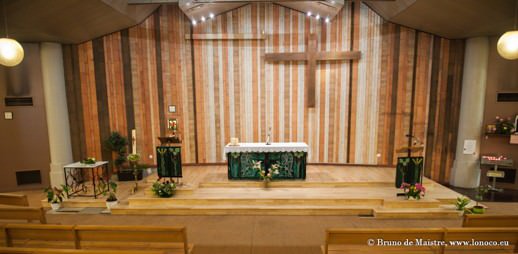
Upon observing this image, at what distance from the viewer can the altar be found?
18.6ft

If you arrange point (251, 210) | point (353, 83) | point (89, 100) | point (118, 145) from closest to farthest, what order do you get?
point (251, 210), point (118, 145), point (89, 100), point (353, 83)

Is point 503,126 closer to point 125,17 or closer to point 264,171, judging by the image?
point 264,171

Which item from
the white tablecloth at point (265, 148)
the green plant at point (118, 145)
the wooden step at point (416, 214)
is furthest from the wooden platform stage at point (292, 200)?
the green plant at point (118, 145)

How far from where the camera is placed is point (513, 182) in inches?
232

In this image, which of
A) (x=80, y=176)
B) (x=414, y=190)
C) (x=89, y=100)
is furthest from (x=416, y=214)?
(x=89, y=100)

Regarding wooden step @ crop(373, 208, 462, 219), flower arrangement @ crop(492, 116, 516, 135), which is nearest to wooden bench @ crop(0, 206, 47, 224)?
wooden step @ crop(373, 208, 462, 219)

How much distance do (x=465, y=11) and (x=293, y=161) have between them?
15.1 ft

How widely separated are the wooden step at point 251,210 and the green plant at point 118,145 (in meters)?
1.93

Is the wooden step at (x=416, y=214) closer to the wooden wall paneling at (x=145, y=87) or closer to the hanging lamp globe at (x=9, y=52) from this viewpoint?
the wooden wall paneling at (x=145, y=87)

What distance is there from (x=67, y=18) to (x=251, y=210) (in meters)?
5.44

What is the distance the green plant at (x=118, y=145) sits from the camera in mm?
6217

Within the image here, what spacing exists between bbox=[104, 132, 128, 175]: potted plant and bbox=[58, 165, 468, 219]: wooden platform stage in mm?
1167

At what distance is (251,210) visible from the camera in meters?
4.71

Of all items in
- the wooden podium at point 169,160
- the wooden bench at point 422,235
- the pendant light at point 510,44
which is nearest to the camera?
the wooden bench at point 422,235
